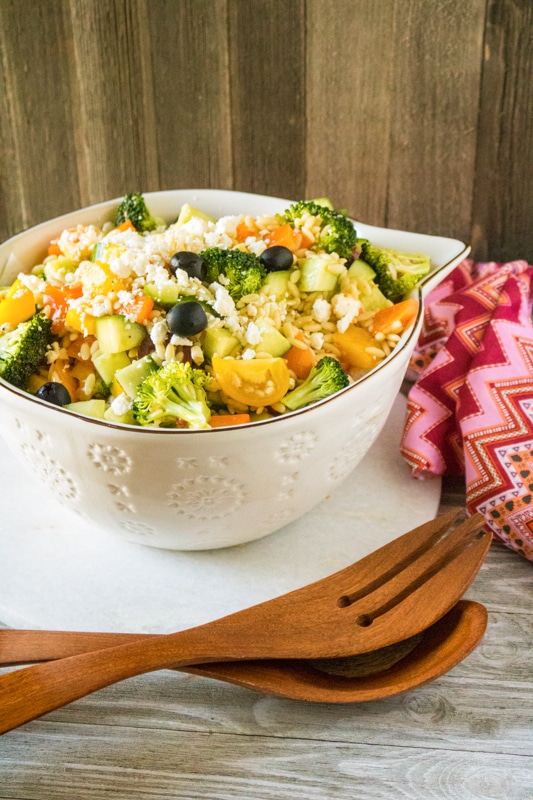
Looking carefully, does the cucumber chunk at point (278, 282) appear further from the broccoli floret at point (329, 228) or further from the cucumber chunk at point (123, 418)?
the cucumber chunk at point (123, 418)

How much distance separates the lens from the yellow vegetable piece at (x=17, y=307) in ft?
4.49

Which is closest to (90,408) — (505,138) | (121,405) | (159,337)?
(121,405)

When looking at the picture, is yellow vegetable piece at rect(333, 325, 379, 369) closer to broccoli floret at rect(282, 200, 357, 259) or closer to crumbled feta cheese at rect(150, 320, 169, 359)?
broccoli floret at rect(282, 200, 357, 259)

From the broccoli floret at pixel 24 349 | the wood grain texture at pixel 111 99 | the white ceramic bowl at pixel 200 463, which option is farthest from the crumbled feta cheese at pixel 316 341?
the wood grain texture at pixel 111 99

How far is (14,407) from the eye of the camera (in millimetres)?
1174

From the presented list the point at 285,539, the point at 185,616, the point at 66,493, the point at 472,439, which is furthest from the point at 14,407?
the point at 472,439

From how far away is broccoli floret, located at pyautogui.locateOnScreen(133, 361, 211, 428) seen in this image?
1143 mm

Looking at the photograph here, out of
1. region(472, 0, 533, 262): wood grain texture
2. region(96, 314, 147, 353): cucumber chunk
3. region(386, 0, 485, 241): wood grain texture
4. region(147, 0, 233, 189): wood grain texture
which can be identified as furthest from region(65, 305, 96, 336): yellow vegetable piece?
region(472, 0, 533, 262): wood grain texture

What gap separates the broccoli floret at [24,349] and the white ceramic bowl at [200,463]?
78mm

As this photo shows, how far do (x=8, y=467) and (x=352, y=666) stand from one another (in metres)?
0.86

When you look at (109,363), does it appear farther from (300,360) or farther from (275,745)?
(275,745)

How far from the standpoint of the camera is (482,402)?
1.50 metres

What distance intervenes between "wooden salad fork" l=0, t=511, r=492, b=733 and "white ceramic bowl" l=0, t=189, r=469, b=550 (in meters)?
0.17

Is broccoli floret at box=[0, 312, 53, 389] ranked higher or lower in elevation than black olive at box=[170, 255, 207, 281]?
lower
